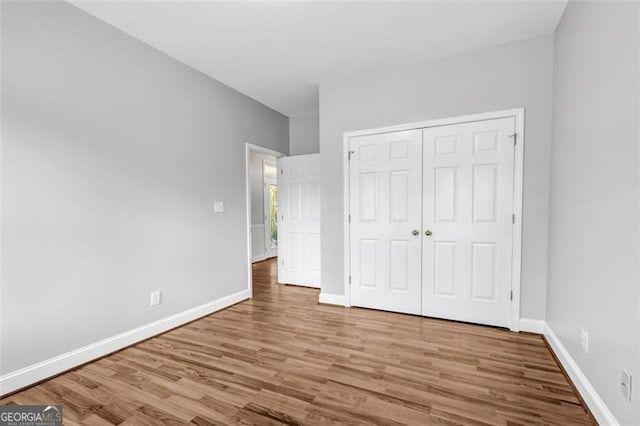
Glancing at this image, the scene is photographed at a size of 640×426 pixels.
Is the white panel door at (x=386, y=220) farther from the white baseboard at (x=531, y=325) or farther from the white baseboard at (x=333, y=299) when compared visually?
the white baseboard at (x=531, y=325)

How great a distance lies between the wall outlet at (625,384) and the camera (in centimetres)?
137

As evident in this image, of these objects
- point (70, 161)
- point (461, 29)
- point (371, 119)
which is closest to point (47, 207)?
point (70, 161)

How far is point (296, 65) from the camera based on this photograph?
3354mm

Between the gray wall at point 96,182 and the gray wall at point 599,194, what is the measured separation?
3.49 meters

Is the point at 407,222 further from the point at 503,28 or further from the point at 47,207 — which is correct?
the point at 47,207

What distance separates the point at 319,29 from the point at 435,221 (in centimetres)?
225

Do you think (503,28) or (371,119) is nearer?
(503,28)

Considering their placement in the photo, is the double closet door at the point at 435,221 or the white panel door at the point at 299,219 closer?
the double closet door at the point at 435,221

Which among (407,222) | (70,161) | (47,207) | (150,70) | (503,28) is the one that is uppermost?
(503,28)

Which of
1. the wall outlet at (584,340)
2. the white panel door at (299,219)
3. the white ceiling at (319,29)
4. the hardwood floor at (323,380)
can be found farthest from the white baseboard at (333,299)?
the white ceiling at (319,29)

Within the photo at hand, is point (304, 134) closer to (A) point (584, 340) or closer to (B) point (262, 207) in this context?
(B) point (262, 207)

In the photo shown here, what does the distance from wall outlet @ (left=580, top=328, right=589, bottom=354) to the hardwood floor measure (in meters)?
0.32

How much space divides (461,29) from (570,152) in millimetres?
1421

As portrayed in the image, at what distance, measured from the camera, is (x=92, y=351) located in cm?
244
